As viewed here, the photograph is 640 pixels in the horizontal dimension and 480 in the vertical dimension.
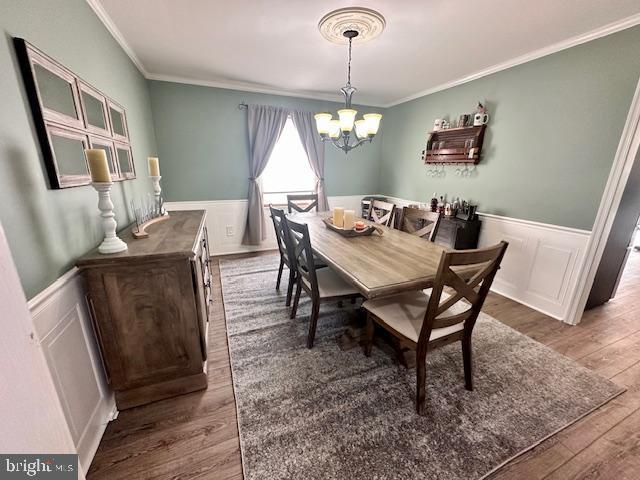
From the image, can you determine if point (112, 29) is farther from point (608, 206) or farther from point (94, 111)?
point (608, 206)

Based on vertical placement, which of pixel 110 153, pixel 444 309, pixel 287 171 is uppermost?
pixel 110 153

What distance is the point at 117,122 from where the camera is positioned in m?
1.97

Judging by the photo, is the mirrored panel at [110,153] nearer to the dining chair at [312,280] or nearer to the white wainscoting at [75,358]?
the white wainscoting at [75,358]

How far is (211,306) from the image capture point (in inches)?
98.5

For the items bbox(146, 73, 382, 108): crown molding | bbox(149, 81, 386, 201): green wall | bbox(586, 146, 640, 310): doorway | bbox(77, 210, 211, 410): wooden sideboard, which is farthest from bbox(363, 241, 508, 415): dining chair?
bbox(146, 73, 382, 108): crown molding

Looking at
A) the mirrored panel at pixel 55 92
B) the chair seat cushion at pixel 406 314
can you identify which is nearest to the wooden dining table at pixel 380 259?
the chair seat cushion at pixel 406 314

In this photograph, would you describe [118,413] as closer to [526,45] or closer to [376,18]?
[376,18]

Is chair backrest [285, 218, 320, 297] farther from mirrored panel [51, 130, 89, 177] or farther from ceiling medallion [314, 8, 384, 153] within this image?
mirrored panel [51, 130, 89, 177]

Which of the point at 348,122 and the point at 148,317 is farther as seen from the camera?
the point at 348,122

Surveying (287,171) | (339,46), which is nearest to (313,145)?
(287,171)

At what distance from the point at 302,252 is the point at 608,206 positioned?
2.49m

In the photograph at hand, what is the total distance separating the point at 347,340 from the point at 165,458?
1.23 m

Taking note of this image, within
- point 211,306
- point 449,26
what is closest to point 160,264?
point 211,306

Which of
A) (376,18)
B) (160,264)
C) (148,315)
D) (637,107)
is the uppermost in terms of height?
(376,18)
